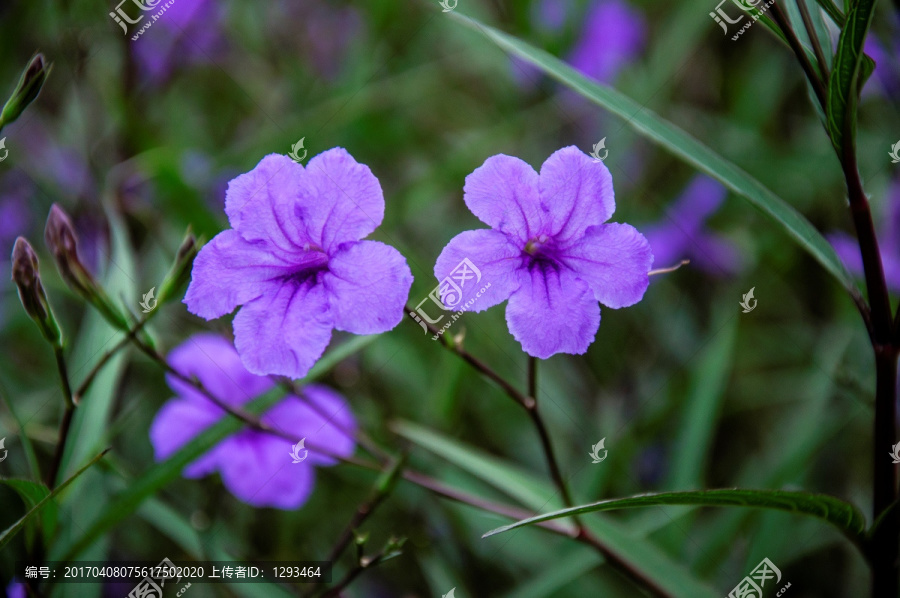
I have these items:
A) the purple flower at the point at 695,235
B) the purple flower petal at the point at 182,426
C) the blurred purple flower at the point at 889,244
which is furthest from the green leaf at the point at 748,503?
the purple flower at the point at 695,235

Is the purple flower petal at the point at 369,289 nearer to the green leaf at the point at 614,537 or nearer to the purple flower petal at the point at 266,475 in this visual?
the green leaf at the point at 614,537

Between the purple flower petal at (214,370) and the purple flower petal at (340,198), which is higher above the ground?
the purple flower petal at (340,198)

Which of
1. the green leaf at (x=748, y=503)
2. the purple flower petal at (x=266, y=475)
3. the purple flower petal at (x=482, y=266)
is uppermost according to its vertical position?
the purple flower petal at (x=482, y=266)

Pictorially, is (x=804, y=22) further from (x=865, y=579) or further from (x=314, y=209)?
(x=865, y=579)

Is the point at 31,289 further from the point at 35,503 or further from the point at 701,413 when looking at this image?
the point at 701,413

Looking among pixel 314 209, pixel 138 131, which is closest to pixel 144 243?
pixel 138 131

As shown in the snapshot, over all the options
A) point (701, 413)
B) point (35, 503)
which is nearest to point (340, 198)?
point (35, 503)

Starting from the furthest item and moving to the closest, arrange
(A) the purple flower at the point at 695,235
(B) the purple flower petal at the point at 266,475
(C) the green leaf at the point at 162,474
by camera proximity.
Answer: (A) the purple flower at the point at 695,235 < (B) the purple flower petal at the point at 266,475 < (C) the green leaf at the point at 162,474

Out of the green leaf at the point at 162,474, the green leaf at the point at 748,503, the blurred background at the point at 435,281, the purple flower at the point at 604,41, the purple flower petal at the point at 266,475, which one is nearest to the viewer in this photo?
the green leaf at the point at 748,503
